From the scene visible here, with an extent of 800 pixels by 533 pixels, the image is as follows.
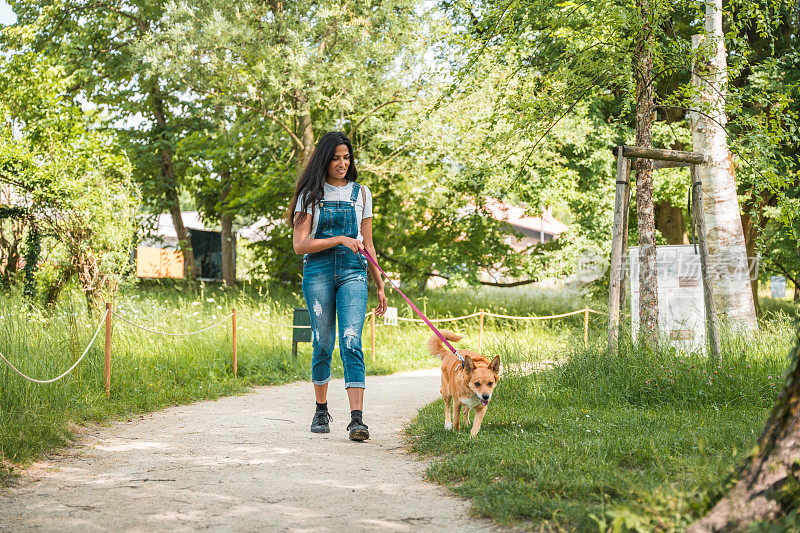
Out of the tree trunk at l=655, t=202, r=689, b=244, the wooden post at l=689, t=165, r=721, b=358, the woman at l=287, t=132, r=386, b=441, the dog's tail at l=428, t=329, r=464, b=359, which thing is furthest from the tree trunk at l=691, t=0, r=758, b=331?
the tree trunk at l=655, t=202, r=689, b=244

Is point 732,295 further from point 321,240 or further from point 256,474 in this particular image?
point 256,474

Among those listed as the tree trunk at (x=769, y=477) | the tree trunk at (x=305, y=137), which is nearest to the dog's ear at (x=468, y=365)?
the tree trunk at (x=769, y=477)

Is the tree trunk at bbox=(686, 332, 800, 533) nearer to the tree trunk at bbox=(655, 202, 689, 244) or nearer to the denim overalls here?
the denim overalls

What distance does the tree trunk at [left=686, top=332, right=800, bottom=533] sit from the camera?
8.86ft

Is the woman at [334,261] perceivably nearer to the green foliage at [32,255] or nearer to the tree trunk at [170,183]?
the green foliage at [32,255]

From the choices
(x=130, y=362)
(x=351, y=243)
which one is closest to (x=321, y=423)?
(x=351, y=243)

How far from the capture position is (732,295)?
1116 centimetres

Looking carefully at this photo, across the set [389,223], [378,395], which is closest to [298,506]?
[378,395]

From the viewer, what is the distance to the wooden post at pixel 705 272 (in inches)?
302

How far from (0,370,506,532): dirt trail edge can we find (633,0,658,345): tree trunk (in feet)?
12.4

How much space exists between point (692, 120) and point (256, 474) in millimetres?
9792

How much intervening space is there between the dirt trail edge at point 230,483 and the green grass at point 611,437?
29cm

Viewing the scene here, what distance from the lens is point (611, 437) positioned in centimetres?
497

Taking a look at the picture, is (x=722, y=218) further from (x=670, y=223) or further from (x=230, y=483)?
(x=230, y=483)
